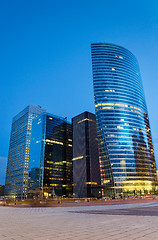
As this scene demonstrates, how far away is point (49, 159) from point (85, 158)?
46.3m

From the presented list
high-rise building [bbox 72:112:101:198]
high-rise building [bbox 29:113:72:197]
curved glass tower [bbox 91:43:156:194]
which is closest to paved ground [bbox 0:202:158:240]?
curved glass tower [bbox 91:43:156:194]

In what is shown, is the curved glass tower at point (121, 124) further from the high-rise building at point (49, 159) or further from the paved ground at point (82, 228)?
the paved ground at point (82, 228)

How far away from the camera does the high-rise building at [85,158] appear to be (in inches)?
5138

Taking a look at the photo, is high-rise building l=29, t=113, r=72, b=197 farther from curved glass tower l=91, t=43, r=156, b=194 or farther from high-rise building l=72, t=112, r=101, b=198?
curved glass tower l=91, t=43, r=156, b=194

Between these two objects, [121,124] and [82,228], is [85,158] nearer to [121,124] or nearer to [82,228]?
[121,124]

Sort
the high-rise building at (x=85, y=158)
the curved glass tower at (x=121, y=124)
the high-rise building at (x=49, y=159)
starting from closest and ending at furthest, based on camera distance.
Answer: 1. the curved glass tower at (x=121, y=124)
2. the high-rise building at (x=85, y=158)
3. the high-rise building at (x=49, y=159)

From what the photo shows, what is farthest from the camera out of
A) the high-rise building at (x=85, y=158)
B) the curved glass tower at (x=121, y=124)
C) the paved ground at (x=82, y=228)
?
the high-rise building at (x=85, y=158)

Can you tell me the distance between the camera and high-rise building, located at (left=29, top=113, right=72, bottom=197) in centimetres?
15925

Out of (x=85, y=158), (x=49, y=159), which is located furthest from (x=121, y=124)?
(x=49, y=159)

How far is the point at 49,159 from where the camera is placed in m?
166

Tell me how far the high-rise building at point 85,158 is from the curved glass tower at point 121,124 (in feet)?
40.5

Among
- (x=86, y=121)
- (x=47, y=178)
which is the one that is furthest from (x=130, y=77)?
(x=47, y=178)

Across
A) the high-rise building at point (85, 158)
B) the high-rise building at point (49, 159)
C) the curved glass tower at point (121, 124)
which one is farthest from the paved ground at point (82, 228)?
the high-rise building at point (49, 159)

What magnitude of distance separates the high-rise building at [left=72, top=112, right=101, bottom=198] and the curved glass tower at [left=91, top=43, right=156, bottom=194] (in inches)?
485
